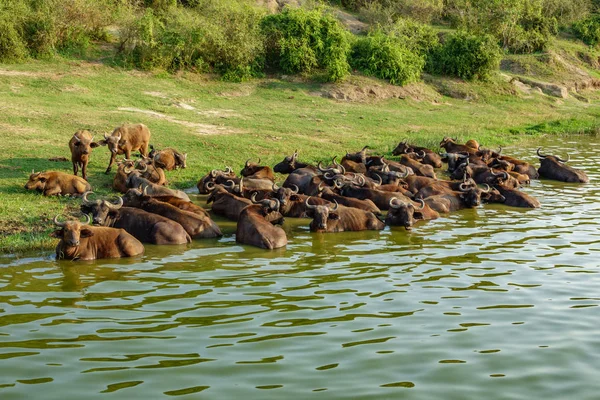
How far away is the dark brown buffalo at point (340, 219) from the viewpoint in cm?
1268

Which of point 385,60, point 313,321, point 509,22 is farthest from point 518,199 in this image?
point 509,22

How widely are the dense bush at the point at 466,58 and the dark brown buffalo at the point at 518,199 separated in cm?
2072

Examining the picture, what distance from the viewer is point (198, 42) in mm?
29016

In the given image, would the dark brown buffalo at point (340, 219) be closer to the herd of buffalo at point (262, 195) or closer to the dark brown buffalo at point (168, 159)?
the herd of buffalo at point (262, 195)

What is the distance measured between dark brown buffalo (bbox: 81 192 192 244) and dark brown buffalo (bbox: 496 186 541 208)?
7.22 metres

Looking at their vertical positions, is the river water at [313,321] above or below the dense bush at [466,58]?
below

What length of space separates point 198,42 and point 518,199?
17.3 metres

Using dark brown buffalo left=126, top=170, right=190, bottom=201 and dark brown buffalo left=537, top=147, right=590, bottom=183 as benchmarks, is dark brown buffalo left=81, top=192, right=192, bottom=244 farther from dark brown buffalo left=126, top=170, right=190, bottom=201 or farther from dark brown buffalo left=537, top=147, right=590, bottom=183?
dark brown buffalo left=537, top=147, right=590, bottom=183

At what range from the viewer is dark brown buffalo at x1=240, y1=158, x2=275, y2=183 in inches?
639

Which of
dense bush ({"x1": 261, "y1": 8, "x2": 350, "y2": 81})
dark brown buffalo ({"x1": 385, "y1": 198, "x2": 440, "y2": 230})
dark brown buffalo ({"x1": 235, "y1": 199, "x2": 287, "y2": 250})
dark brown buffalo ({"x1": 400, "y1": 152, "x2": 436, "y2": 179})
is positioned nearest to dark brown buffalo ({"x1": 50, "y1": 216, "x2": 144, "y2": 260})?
dark brown buffalo ({"x1": 235, "y1": 199, "x2": 287, "y2": 250})

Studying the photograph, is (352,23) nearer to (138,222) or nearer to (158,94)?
(158,94)

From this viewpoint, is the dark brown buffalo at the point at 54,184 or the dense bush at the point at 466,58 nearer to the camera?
the dark brown buffalo at the point at 54,184

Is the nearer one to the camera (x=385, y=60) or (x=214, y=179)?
(x=214, y=179)

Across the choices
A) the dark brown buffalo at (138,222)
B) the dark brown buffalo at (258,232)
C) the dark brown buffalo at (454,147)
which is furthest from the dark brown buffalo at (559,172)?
the dark brown buffalo at (138,222)
